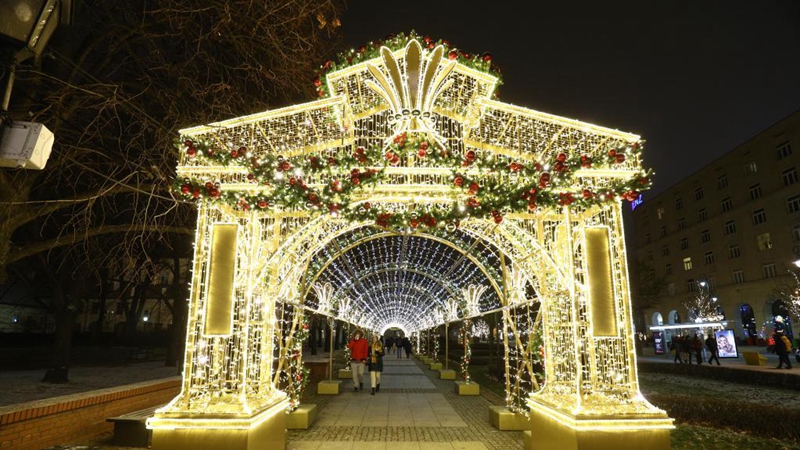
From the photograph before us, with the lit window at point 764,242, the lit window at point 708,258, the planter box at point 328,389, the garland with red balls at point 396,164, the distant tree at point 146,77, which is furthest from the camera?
the lit window at point 708,258

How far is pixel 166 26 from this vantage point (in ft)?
26.8

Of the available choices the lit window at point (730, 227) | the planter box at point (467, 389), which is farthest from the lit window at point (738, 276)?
the planter box at point (467, 389)

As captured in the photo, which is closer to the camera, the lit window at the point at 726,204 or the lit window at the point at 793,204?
the lit window at the point at 793,204

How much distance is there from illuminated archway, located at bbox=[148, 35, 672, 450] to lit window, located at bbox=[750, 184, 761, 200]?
120 feet

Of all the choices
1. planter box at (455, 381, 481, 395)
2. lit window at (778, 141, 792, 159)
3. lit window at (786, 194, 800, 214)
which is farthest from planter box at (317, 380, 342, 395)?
lit window at (778, 141, 792, 159)

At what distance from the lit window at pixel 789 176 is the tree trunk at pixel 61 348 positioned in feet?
132

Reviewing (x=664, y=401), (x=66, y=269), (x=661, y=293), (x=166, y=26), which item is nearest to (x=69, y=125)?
(x=166, y=26)

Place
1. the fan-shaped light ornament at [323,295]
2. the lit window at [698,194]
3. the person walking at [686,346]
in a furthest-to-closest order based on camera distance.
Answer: the lit window at [698,194]
the person walking at [686,346]
the fan-shaped light ornament at [323,295]

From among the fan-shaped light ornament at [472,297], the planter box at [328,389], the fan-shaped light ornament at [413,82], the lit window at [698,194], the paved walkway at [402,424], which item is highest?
the lit window at [698,194]

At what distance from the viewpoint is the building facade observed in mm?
31172

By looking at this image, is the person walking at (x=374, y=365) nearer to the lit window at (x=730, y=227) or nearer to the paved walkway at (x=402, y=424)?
the paved walkway at (x=402, y=424)

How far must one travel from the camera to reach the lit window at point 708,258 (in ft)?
128

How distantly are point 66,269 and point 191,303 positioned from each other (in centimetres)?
1200

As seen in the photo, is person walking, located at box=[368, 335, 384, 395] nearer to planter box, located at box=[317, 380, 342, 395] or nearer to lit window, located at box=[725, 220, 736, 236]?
planter box, located at box=[317, 380, 342, 395]
